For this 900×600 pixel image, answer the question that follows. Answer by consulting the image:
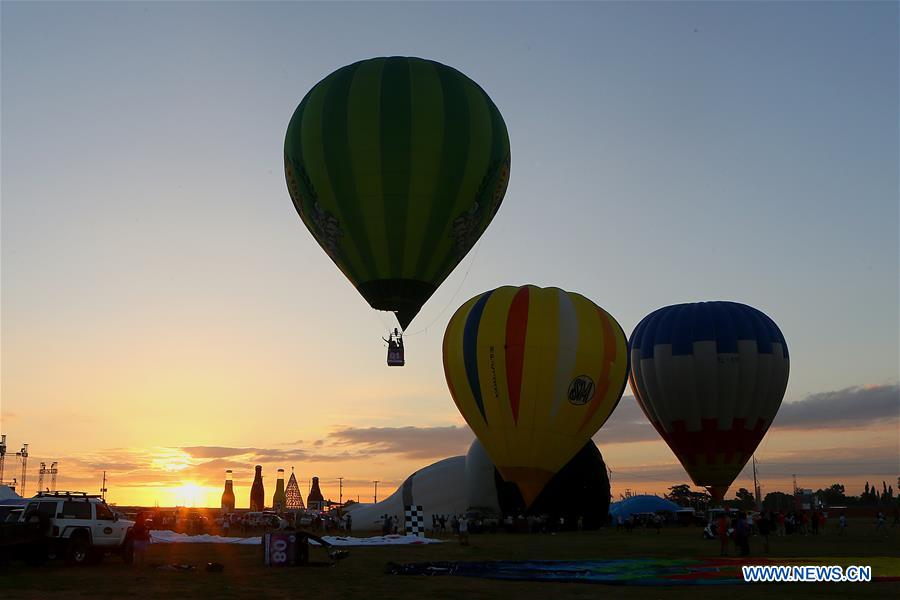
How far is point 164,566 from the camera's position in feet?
72.2

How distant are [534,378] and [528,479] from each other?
13.4ft

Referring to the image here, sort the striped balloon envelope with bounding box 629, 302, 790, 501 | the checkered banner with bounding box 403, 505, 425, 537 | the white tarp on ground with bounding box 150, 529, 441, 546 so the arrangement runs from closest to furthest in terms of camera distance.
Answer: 1. the white tarp on ground with bounding box 150, 529, 441, 546
2. the checkered banner with bounding box 403, 505, 425, 537
3. the striped balloon envelope with bounding box 629, 302, 790, 501

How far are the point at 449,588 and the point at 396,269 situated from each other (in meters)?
18.4

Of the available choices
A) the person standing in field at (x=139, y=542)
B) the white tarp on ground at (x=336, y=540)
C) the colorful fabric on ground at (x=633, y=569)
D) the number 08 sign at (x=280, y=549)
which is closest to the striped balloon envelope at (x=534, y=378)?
the white tarp on ground at (x=336, y=540)

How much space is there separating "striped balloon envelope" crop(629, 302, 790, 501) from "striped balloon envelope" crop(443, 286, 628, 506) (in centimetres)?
1026

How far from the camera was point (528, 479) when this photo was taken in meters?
35.8

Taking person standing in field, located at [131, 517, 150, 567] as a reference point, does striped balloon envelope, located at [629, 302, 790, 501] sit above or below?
above

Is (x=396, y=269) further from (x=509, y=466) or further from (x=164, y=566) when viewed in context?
(x=164, y=566)

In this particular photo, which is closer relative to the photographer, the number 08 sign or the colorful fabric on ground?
the colorful fabric on ground

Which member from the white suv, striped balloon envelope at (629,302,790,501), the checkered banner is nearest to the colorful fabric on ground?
the white suv

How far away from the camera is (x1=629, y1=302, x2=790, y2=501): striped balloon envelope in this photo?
4553cm

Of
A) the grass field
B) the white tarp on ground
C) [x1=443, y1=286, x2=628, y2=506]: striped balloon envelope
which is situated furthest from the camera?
[x1=443, y1=286, x2=628, y2=506]: striped balloon envelope

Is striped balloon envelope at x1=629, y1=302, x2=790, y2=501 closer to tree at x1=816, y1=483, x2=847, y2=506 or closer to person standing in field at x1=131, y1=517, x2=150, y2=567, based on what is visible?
person standing in field at x1=131, y1=517, x2=150, y2=567

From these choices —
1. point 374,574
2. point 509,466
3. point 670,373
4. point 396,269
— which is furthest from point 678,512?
point 374,574
